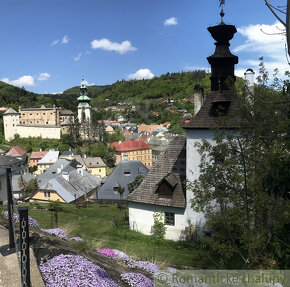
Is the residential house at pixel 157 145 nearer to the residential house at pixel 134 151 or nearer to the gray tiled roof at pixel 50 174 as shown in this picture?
the residential house at pixel 134 151

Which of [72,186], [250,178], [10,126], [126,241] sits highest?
[10,126]

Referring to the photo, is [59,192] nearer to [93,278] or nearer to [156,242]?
[156,242]

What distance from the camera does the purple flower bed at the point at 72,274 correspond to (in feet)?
18.7

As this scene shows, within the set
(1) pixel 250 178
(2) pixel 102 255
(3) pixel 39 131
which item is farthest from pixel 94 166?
(1) pixel 250 178

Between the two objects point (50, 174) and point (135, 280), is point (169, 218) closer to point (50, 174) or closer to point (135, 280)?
point (135, 280)

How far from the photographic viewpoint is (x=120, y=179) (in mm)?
35156

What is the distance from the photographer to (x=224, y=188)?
32.5ft

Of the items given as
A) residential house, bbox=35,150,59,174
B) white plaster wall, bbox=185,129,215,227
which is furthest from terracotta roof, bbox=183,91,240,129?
residential house, bbox=35,150,59,174

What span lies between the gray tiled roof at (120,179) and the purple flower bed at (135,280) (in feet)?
87.6

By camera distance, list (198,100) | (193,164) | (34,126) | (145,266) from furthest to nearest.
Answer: (34,126) < (198,100) < (193,164) < (145,266)

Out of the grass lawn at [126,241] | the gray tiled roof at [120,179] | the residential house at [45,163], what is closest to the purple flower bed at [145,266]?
the grass lawn at [126,241]

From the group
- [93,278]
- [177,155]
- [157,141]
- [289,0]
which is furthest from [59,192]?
[157,141]

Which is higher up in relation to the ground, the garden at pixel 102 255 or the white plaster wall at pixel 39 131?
the white plaster wall at pixel 39 131

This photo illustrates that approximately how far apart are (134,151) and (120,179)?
4446cm
